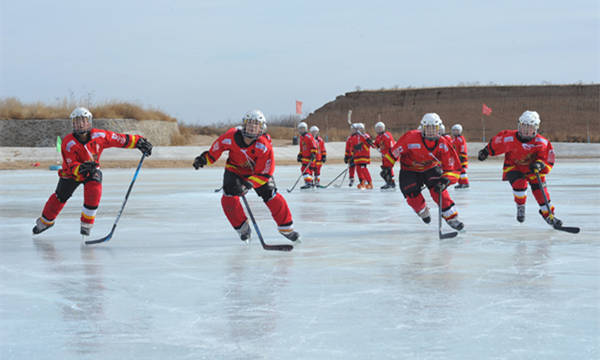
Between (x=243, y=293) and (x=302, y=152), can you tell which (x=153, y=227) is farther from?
(x=302, y=152)

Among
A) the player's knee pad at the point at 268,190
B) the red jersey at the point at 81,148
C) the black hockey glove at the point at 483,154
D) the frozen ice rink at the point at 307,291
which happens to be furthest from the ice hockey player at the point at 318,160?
the player's knee pad at the point at 268,190

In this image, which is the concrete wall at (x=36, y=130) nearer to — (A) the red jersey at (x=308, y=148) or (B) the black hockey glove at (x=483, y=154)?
(A) the red jersey at (x=308, y=148)

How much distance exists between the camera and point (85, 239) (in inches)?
260

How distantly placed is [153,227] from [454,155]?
313 cm

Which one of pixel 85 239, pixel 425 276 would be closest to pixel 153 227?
pixel 85 239

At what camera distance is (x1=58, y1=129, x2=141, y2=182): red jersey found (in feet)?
21.3

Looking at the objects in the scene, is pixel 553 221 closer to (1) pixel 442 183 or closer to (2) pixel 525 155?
(2) pixel 525 155

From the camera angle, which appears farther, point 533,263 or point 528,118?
point 528,118

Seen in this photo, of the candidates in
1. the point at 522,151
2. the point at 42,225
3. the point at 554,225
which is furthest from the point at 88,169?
the point at 554,225

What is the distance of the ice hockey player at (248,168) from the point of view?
19.8 feet

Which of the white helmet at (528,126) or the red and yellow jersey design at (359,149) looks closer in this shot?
the white helmet at (528,126)

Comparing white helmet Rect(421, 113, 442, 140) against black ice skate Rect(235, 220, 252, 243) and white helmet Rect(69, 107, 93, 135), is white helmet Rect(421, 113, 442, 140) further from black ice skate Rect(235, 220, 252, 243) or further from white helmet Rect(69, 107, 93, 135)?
white helmet Rect(69, 107, 93, 135)

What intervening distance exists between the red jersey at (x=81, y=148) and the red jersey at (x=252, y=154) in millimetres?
1083

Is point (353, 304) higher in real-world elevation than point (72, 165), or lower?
lower
